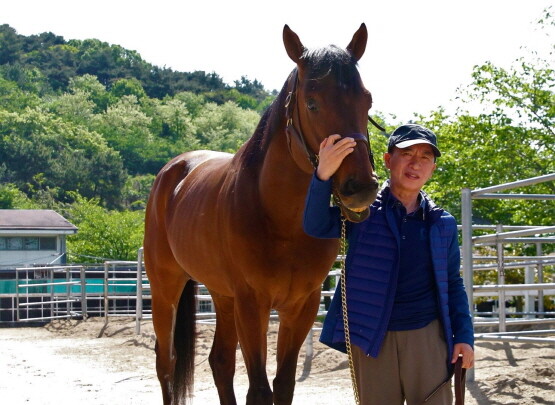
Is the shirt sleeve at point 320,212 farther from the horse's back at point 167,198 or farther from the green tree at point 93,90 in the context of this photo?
the green tree at point 93,90

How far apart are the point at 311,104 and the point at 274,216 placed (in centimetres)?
Answer: 79

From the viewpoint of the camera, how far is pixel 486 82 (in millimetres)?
21375

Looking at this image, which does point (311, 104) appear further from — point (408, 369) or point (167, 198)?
point (167, 198)

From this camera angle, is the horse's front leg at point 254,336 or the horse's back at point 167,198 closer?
the horse's front leg at point 254,336

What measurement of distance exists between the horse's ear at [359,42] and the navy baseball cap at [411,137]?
1.85 ft

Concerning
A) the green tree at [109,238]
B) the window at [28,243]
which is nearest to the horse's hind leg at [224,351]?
the green tree at [109,238]

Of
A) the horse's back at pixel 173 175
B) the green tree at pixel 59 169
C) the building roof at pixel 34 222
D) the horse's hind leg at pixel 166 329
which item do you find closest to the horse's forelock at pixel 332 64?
the horse's back at pixel 173 175

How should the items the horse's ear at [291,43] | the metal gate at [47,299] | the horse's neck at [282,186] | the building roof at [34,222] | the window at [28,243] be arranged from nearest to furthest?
the horse's ear at [291,43]
the horse's neck at [282,186]
the metal gate at [47,299]
the building roof at [34,222]
the window at [28,243]

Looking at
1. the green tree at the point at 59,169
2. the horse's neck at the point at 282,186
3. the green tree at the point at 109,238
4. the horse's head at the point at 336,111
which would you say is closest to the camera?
the horse's head at the point at 336,111

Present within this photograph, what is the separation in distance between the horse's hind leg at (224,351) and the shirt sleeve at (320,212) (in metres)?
1.91

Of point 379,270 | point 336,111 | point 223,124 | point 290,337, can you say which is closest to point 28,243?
point 290,337

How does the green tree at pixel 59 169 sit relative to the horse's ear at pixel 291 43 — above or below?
above

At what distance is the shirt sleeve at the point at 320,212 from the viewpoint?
272cm

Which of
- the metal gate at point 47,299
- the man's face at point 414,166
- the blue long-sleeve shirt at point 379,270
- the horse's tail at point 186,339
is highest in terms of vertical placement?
the man's face at point 414,166
